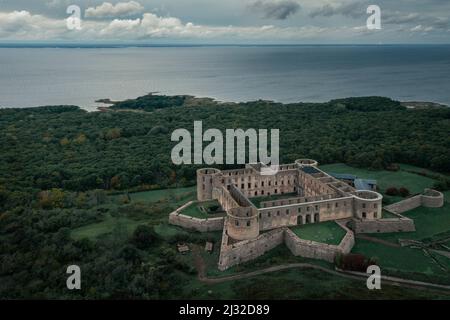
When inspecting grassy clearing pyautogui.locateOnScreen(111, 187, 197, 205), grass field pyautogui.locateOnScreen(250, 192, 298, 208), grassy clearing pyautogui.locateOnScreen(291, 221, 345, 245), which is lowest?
grassy clearing pyautogui.locateOnScreen(111, 187, 197, 205)

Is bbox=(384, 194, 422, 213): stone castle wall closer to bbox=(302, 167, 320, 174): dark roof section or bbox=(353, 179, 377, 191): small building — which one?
bbox=(353, 179, 377, 191): small building

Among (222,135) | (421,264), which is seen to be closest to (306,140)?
(222,135)

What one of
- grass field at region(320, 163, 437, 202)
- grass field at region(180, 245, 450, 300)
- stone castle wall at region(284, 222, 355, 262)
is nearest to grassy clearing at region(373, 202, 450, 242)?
grass field at region(320, 163, 437, 202)

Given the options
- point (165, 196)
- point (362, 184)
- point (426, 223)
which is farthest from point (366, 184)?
point (165, 196)

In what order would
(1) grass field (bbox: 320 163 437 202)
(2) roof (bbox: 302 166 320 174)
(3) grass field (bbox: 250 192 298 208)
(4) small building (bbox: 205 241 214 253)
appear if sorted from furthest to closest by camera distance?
(1) grass field (bbox: 320 163 437 202) < (2) roof (bbox: 302 166 320 174) < (3) grass field (bbox: 250 192 298 208) < (4) small building (bbox: 205 241 214 253)

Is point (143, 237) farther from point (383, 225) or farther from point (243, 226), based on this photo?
point (383, 225)

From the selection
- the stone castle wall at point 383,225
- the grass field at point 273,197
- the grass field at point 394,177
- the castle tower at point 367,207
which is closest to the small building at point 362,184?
the grass field at point 394,177

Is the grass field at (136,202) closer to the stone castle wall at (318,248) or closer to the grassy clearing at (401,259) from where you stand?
the stone castle wall at (318,248)
